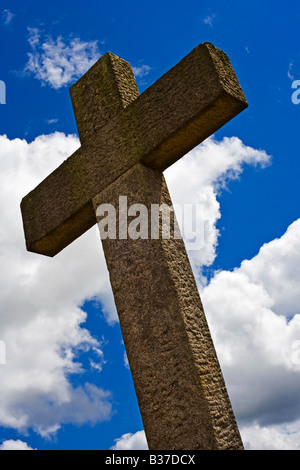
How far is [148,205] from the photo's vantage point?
3391 millimetres

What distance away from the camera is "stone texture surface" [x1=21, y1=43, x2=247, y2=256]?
3.39 meters

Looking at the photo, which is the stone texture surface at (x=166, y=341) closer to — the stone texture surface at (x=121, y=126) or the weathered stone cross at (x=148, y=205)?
the weathered stone cross at (x=148, y=205)

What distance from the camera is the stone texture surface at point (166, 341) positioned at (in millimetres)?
2848

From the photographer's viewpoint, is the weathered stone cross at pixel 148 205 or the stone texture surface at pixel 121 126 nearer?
the weathered stone cross at pixel 148 205

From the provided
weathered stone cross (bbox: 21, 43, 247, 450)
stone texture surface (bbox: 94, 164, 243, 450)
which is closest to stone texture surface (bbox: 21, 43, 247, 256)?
weathered stone cross (bbox: 21, 43, 247, 450)

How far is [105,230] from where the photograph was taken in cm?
368

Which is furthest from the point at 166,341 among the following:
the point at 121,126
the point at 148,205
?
the point at 121,126

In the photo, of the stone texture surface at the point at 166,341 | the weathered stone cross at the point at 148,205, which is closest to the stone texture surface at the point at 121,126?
the weathered stone cross at the point at 148,205

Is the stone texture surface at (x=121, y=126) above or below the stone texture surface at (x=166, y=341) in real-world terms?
above

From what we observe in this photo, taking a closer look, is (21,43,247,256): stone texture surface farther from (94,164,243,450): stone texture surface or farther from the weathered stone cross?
(94,164,243,450): stone texture surface

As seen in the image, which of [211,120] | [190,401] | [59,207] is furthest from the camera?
[59,207]
